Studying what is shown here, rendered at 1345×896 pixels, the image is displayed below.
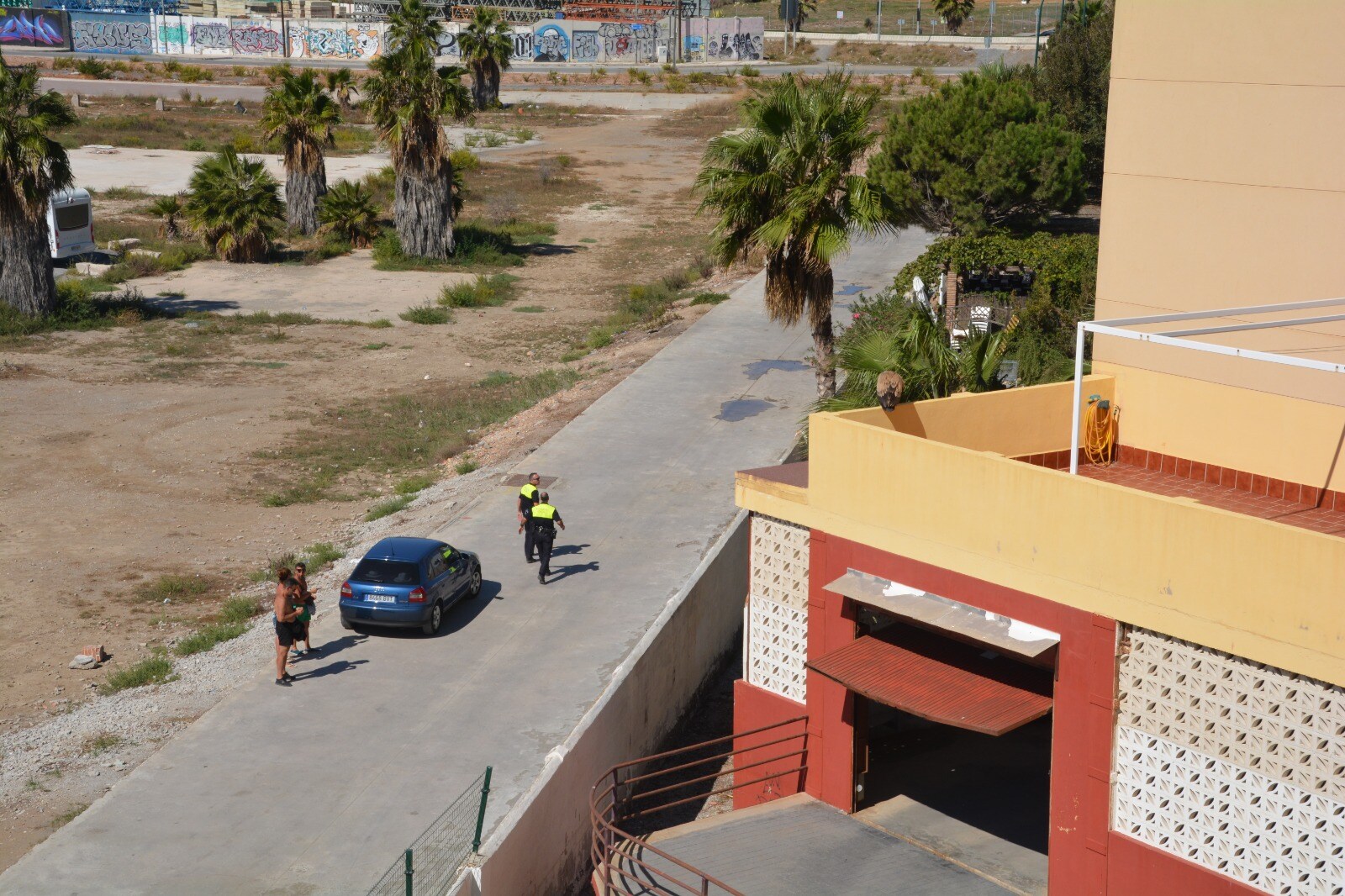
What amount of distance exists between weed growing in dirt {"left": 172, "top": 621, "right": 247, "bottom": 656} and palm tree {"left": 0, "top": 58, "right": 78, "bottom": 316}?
20158mm

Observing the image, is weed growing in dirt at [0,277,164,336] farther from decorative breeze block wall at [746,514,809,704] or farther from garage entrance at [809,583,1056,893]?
garage entrance at [809,583,1056,893]

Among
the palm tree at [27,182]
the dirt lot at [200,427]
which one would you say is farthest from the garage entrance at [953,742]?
the palm tree at [27,182]

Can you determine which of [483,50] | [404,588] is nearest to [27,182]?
[404,588]

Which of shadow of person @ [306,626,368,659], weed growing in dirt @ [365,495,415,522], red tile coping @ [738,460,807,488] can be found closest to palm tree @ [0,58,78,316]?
A: weed growing in dirt @ [365,495,415,522]

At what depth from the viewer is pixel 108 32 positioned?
118250mm

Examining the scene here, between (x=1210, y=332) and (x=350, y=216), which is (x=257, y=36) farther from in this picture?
(x=1210, y=332)

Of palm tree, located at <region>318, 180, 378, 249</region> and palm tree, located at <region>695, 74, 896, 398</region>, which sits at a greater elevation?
palm tree, located at <region>695, 74, 896, 398</region>

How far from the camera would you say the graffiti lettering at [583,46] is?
113500mm

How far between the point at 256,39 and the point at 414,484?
103 meters

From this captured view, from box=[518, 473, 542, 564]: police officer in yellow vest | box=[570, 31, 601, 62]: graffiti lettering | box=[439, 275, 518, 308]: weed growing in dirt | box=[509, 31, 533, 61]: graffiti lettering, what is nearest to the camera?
box=[518, 473, 542, 564]: police officer in yellow vest

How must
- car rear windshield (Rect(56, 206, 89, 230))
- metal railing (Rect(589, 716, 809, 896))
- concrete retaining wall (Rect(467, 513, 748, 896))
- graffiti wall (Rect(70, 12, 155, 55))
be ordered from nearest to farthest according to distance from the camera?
metal railing (Rect(589, 716, 809, 896)) → concrete retaining wall (Rect(467, 513, 748, 896)) → car rear windshield (Rect(56, 206, 89, 230)) → graffiti wall (Rect(70, 12, 155, 55))

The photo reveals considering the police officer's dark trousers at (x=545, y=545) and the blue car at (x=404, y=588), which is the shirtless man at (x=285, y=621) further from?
the police officer's dark trousers at (x=545, y=545)

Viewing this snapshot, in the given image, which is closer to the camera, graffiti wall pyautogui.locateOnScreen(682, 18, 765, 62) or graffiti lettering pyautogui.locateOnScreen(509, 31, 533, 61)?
graffiti lettering pyautogui.locateOnScreen(509, 31, 533, 61)

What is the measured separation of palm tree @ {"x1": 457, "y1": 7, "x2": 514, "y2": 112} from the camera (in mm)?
83062
